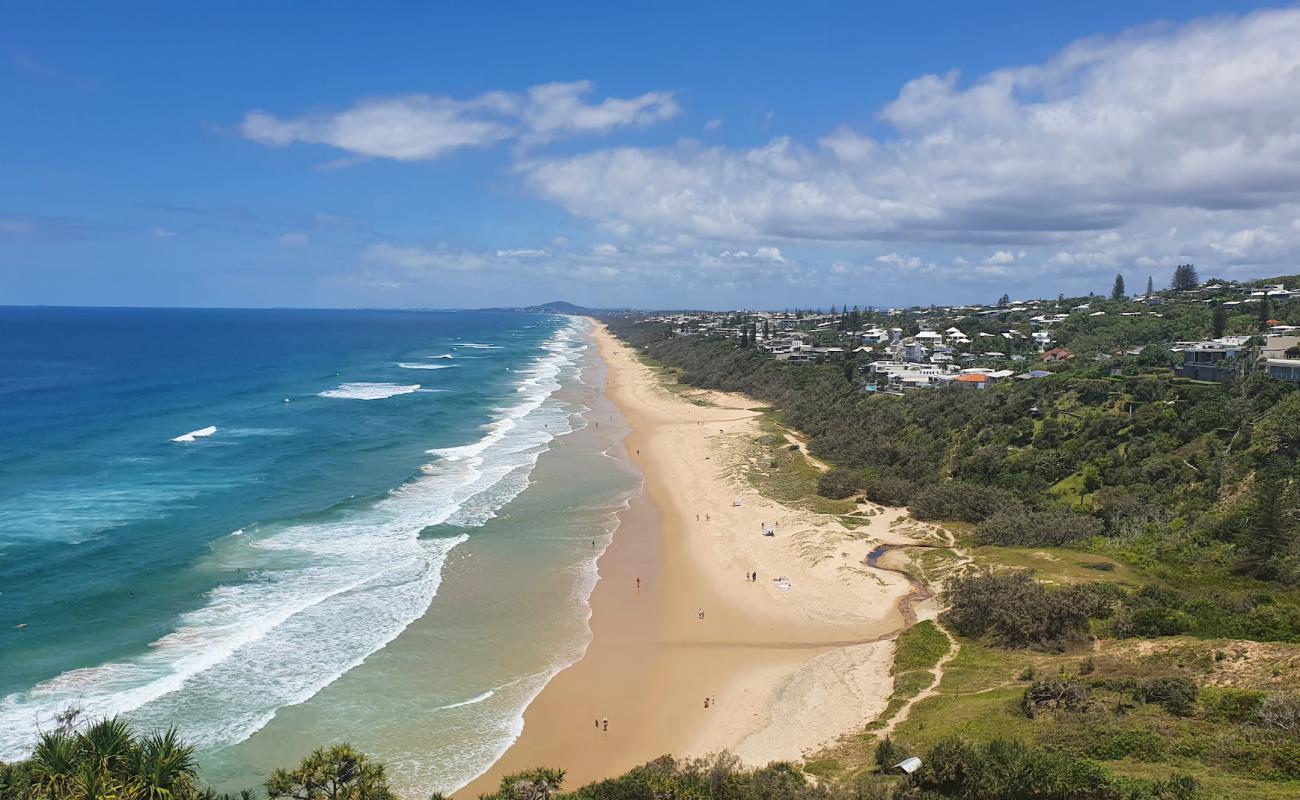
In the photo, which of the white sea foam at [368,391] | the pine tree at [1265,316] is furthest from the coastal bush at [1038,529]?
the white sea foam at [368,391]

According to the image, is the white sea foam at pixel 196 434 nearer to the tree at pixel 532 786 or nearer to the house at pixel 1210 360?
the tree at pixel 532 786

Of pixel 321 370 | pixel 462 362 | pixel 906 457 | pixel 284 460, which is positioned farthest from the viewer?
pixel 462 362

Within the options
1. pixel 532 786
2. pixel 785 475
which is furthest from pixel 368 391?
pixel 532 786

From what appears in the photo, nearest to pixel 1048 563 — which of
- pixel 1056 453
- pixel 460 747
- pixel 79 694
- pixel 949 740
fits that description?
pixel 1056 453

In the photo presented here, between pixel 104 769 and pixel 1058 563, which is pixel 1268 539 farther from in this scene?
pixel 104 769

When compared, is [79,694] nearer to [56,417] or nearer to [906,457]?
[906,457]

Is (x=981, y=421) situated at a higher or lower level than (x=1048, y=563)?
higher
